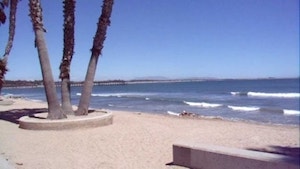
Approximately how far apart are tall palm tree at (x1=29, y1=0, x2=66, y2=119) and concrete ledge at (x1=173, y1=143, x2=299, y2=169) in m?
5.80

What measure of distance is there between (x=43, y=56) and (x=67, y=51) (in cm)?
126

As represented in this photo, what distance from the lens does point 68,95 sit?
41.5 ft

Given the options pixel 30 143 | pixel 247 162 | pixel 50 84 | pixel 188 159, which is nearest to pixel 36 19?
pixel 50 84

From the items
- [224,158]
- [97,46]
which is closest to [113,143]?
[224,158]

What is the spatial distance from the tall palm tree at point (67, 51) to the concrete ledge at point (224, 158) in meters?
6.83

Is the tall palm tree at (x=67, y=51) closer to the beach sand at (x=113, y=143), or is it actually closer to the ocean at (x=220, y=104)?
the beach sand at (x=113, y=143)

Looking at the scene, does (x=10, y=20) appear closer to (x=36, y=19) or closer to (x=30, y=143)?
(x=36, y=19)

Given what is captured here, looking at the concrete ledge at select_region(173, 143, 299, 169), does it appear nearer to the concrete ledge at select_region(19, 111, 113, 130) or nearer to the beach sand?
the beach sand

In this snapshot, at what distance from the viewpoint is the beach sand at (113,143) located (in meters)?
6.81

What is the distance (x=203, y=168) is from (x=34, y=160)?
10.3 feet

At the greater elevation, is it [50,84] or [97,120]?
[50,84]

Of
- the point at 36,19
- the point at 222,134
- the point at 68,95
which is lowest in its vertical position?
the point at 222,134

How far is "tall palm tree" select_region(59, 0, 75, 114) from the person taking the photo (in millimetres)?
12375

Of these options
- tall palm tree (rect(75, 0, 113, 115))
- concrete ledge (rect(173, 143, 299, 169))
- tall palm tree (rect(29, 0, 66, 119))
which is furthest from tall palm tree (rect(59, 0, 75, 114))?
concrete ledge (rect(173, 143, 299, 169))
